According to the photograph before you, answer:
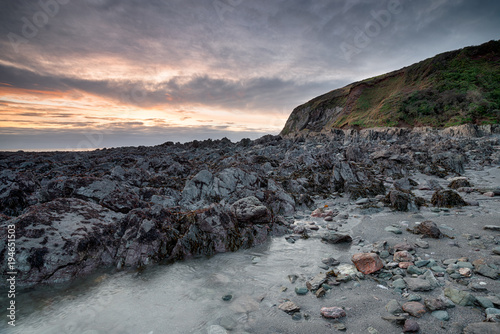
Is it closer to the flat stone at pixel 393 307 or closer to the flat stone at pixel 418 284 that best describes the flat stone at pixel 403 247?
the flat stone at pixel 418 284

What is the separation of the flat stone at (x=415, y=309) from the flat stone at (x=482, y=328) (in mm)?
487

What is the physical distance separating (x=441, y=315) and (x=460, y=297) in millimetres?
575

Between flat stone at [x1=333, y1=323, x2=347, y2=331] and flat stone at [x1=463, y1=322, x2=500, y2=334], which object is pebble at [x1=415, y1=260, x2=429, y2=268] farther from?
flat stone at [x1=333, y1=323, x2=347, y2=331]

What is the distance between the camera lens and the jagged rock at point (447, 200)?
8078mm

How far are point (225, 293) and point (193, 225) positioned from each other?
9.05 feet

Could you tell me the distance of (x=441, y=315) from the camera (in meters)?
3.10

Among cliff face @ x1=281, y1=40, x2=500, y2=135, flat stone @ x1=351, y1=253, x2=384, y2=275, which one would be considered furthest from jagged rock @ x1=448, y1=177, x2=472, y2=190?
cliff face @ x1=281, y1=40, x2=500, y2=135

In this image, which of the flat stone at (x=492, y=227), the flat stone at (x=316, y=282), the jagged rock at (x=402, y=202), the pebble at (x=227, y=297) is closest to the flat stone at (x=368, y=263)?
the flat stone at (x=316, y=282)

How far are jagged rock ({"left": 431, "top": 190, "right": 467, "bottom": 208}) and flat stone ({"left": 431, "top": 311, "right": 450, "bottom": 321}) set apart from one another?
6867 millimetres

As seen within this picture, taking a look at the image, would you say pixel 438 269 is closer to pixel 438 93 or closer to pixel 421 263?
pixel 421 263

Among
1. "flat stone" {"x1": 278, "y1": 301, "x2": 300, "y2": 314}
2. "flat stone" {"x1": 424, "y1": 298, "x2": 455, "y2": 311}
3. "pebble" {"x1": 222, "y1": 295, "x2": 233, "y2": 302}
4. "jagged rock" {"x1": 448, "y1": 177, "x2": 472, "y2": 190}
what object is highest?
"jagged rock" {"x1": 448, "y1": 177, "x2": 472, "y2": 190}

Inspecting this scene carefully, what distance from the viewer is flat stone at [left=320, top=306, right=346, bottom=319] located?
339cm

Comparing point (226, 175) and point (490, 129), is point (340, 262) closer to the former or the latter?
point (226, 175)

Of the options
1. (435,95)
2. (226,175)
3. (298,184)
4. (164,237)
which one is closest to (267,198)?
(226,175)
